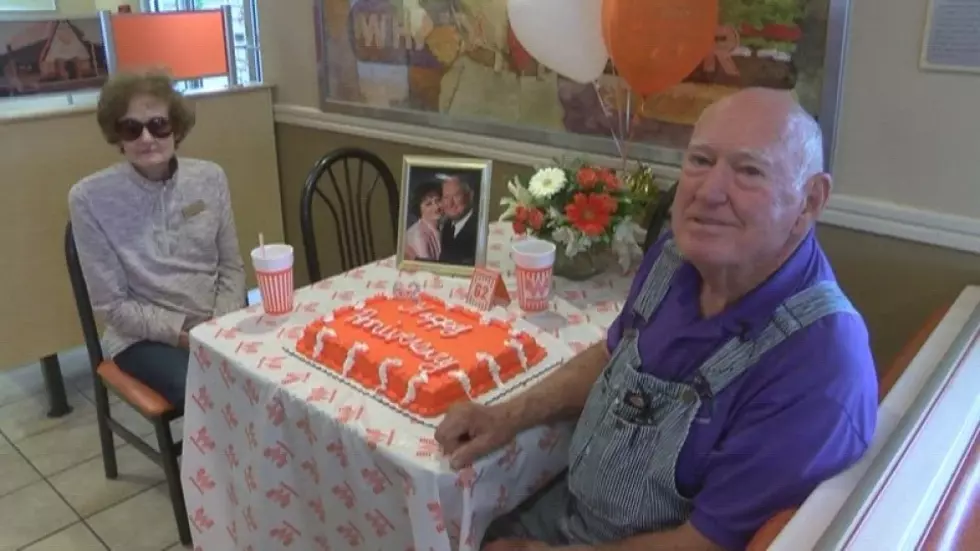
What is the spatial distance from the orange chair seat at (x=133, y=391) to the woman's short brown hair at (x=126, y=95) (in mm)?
637

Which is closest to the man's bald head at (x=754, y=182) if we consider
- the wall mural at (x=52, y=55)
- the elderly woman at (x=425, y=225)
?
the elderly woman at (x=425, y=225)

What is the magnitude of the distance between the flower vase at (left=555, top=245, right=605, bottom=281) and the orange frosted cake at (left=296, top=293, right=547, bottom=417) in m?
0.30

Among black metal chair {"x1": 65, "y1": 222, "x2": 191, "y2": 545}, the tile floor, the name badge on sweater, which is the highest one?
the name badge on sweater

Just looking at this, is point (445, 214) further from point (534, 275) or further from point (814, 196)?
point (814, 196)

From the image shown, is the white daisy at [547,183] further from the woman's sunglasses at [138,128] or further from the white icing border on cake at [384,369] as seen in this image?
the woman's sunglasses at [138,128]

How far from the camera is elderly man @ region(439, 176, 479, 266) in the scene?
1863mm

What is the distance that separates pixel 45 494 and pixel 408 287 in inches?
57.4

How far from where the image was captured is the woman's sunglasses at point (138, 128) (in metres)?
2.10

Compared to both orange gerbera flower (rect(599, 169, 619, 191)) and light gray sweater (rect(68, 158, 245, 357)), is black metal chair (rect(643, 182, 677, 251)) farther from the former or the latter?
light gray sweater (rect(68, 158, 245, 357))

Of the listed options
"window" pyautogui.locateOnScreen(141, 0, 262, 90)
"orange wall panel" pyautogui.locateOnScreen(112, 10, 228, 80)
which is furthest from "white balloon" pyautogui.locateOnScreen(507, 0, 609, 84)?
"window" pyautogui.locateOnScreen(141, 0, 262, 90)

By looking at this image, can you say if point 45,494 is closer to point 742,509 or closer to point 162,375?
point 162,375

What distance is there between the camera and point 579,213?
1.75 meters

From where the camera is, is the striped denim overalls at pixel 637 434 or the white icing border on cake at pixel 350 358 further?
the white icing border on cake at pixel 350 358

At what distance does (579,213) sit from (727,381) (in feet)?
2.26
